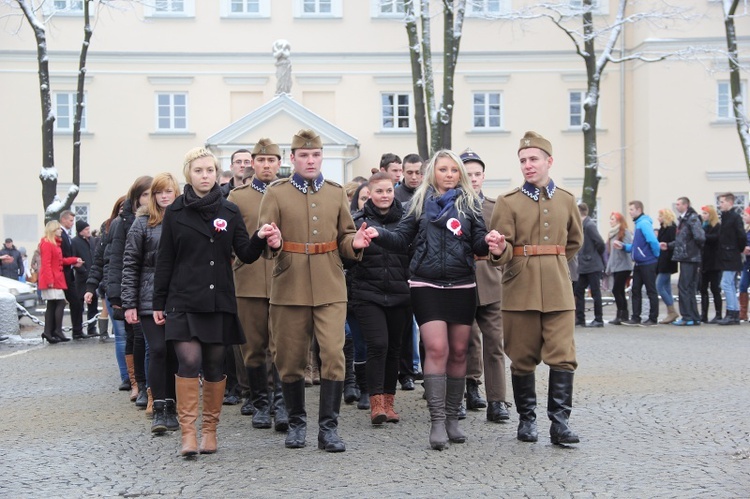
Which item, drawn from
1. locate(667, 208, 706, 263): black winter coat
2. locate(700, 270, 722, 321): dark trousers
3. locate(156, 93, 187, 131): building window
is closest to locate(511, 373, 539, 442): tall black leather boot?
locate(667, 208, 706, 263): black winter coat

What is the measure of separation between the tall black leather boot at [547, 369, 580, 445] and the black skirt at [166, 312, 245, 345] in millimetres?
2330

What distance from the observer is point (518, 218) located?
7969mm

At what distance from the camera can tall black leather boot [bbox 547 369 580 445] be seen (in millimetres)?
Answer: 7691

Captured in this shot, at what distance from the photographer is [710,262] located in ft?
60.9

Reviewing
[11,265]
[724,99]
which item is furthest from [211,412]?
[724,99]

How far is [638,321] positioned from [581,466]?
40.9ft

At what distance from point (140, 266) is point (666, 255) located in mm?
12066

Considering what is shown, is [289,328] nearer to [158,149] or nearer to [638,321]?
[638,321]

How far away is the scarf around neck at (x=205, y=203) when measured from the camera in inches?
307

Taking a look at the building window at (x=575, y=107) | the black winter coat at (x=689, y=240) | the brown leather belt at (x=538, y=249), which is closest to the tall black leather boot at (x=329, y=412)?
the brown leather belt at (x=538, y=249)

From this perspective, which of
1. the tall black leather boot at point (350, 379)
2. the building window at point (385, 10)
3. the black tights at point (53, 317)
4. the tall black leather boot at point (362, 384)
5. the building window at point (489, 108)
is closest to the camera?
the tall black leather boot at point (362, 384)

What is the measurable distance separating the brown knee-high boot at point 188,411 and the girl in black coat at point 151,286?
1.22 m

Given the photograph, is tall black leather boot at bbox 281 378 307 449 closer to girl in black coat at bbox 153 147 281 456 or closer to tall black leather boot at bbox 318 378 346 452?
tall black leather boot at bbox 318 378 346 452

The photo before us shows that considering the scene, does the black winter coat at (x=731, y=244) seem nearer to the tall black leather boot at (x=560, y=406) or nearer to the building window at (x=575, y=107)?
the tall black leather boot at (x=560, y=406)
